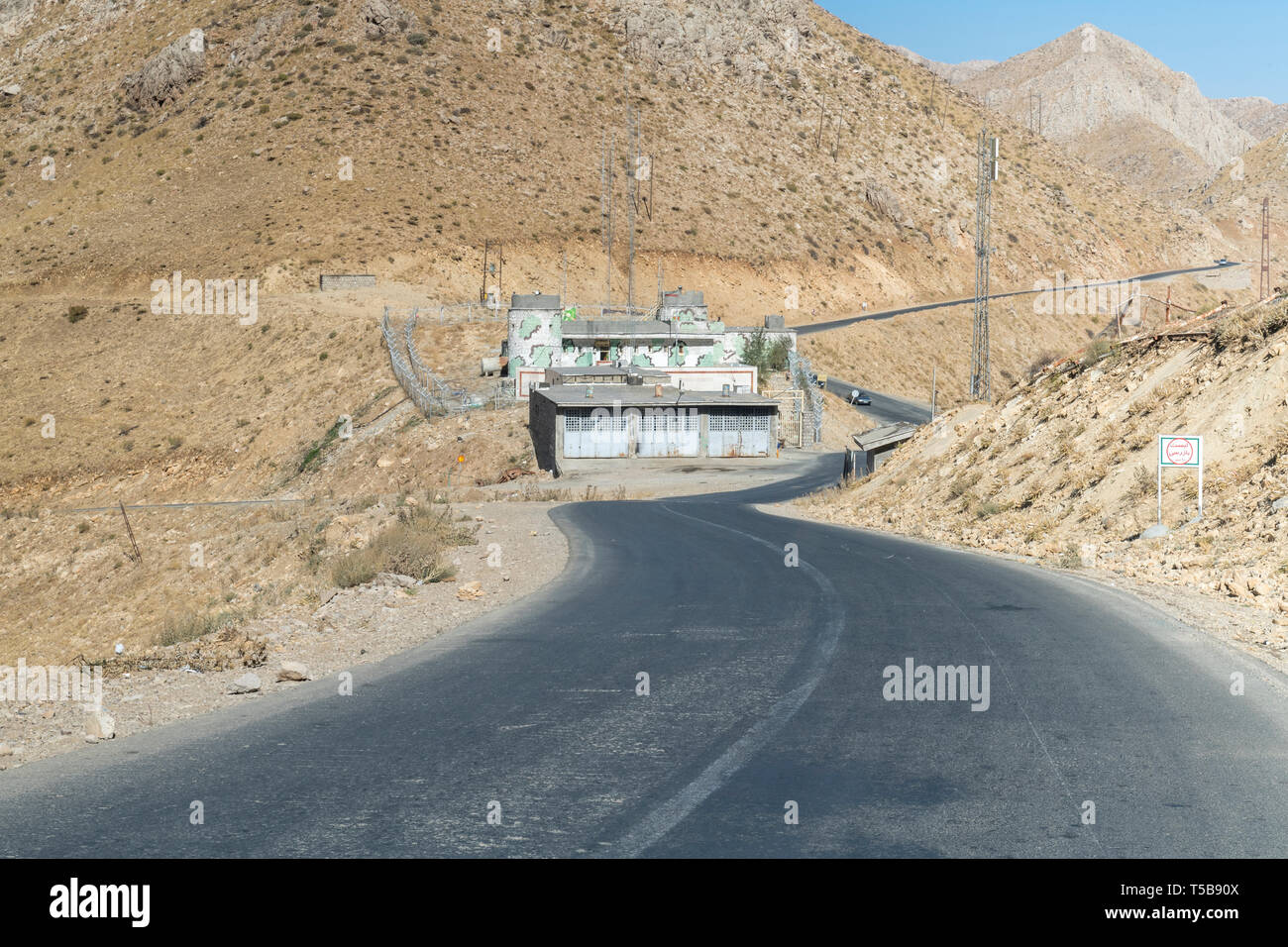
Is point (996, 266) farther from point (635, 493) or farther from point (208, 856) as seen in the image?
point (208, 856)

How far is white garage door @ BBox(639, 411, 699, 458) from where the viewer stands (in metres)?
59.3

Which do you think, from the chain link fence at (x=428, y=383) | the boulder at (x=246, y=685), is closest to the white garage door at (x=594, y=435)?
the chain link fence at (x=428, y=383)

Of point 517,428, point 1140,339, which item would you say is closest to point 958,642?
point 1140,339

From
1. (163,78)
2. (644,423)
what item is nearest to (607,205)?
(163,78)

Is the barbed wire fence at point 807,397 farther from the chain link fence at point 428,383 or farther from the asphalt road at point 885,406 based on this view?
the chain link fence at point 428,383

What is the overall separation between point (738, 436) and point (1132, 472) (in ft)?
125

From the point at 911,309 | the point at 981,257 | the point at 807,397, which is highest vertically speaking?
the point at 911,309

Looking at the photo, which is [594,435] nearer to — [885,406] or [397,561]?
[885,406]

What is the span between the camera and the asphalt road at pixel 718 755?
608 centimetres

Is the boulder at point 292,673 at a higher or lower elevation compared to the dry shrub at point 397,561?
lower

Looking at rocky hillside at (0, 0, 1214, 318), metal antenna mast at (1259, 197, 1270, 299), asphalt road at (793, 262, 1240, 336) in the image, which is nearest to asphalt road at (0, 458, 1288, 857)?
metal antenna mast at (1259, 197, 1270, 299)

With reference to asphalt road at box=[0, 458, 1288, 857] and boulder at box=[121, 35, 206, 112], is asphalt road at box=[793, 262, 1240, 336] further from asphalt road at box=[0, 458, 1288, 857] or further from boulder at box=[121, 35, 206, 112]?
asphalt road at box=[0, 458, 1288, 857]

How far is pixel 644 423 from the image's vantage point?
59.2 metres

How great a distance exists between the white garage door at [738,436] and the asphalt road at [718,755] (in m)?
47.1
